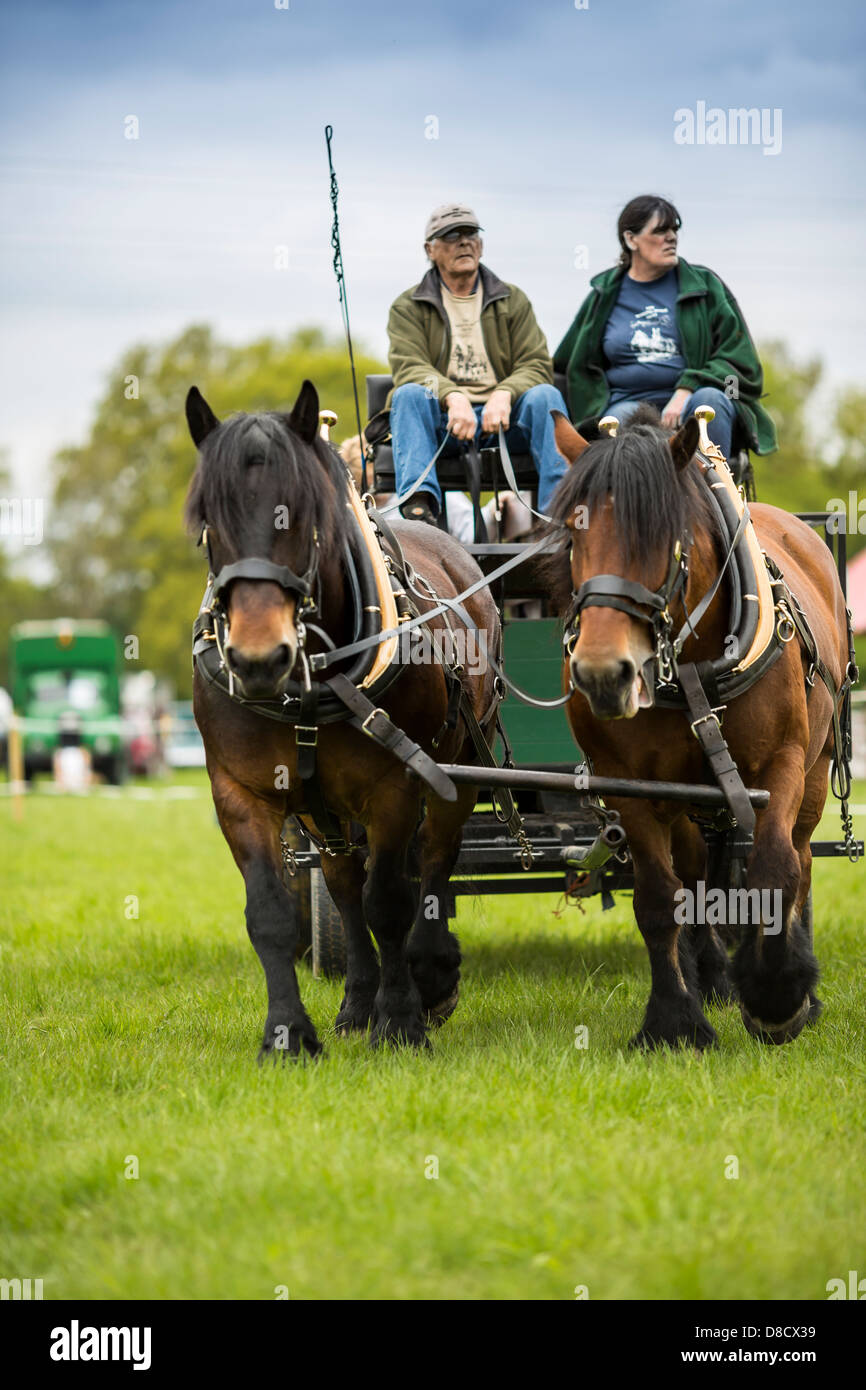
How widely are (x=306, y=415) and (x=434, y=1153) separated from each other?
2.11 meters

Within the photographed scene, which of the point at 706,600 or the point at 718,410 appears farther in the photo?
the point at 718,410

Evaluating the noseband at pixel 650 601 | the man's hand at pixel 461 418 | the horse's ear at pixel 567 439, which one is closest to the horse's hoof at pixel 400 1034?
the noseband at pixel 650 601

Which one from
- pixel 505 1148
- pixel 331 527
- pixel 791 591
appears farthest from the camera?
pixel 791 591

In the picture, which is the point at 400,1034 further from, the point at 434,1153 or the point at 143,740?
the point at 143,740

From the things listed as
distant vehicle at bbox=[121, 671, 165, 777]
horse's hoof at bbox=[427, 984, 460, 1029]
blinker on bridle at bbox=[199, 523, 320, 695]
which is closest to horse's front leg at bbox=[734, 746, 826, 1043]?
horse's hoof at bbox=[427, 984, 460, 1029]

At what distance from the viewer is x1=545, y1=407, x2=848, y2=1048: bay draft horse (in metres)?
4.14

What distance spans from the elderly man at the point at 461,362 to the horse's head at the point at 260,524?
2.00m

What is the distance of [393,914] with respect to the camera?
4.83 meters

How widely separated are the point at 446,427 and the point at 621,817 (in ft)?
7.85

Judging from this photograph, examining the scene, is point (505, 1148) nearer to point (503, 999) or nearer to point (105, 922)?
point (503, 999)

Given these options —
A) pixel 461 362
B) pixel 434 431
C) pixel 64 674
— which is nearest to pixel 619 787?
pixel 434 431

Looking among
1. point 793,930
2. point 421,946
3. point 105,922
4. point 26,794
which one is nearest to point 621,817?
point 793,930
